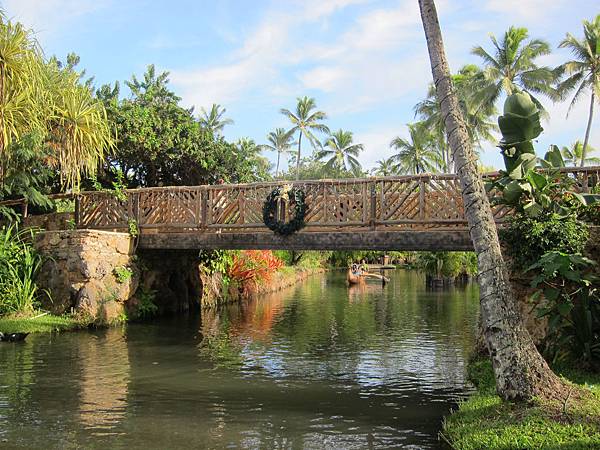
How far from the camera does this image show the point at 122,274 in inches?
543

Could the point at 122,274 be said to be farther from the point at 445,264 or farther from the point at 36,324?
the point at 445,264

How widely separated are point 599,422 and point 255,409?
3.68m

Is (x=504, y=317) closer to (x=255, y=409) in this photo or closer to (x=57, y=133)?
(x=255, y=409)

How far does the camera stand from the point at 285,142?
58.5 m

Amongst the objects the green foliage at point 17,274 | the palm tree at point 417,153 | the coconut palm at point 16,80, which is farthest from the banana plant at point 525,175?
the palm tree at point 417,153

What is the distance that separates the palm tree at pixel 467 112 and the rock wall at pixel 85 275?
25.2 meters

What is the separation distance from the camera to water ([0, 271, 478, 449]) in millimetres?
5906

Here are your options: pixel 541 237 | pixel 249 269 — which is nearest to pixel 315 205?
pixel 541 237

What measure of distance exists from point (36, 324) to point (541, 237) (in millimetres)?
9828

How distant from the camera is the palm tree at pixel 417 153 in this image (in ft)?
143

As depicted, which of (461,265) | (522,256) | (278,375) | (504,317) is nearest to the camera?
(504,317)

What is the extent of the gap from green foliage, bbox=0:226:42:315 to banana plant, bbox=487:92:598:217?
988 cm

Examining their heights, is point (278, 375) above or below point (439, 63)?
Result: below

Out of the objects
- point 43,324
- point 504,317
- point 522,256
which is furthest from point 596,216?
point 43,324
